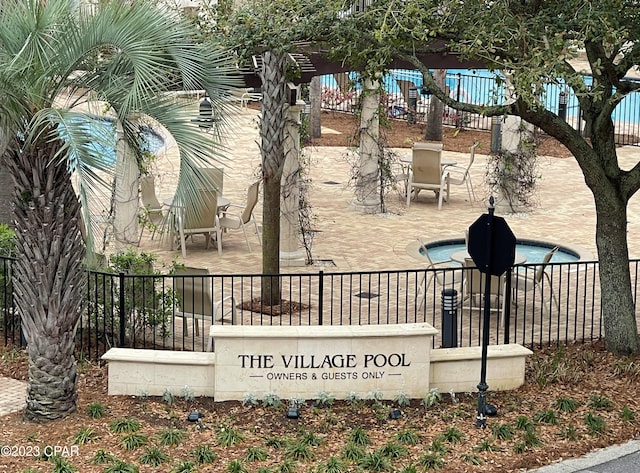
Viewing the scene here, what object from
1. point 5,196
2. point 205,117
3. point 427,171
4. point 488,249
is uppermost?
point 205,117

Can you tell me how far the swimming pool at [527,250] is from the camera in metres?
16.8

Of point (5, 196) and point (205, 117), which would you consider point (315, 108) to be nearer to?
point (5, 196)

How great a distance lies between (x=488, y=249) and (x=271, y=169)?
160 inches

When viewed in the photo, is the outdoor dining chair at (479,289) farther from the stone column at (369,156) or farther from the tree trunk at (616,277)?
the stone column at (369,156)

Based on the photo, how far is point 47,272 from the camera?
9.92m

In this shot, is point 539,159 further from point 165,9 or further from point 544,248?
point 165,9

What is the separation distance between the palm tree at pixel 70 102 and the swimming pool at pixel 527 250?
24.5ft

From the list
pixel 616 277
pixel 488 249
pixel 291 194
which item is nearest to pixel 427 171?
pixel 291 194

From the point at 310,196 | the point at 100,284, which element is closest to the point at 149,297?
the point at 100,284

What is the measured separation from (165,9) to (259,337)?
123 inches

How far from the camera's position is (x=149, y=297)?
12398 mm

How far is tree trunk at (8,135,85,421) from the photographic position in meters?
9.59

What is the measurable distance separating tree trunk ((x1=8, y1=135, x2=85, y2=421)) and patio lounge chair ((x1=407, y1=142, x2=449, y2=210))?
1058 cm

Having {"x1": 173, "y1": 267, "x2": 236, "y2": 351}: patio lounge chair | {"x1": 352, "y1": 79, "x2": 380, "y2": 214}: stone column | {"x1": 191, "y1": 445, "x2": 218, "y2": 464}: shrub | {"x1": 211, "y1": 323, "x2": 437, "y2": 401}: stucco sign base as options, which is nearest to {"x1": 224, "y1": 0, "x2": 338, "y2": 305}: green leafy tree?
{"x1": 173, "y1": 267, "x2": 236, "y2": 351}: patio lounge chair
